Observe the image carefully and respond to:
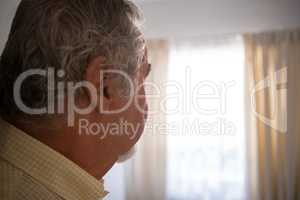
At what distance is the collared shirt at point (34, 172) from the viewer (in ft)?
1.49

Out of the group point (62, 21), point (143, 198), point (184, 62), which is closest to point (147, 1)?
point (184, 62)

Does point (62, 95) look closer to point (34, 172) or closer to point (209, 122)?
point (34, 172)

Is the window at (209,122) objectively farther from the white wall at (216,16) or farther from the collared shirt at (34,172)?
the collared shirt at (34,172)

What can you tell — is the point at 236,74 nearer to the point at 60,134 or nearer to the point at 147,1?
the point at 147,1

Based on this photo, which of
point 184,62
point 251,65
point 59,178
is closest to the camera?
point 59,178

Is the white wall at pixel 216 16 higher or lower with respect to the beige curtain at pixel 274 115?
higher

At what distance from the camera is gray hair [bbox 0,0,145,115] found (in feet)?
1.62

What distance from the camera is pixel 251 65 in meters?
2.47

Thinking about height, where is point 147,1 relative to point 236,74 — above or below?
above

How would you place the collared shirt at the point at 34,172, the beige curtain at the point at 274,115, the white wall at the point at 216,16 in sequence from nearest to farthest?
the collared shirt at the point at 34,172 → the beige curtain at the point at 274,115 → the white wall at the point at 216,16

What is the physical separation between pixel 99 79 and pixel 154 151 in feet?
7.37

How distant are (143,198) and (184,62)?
130 cm

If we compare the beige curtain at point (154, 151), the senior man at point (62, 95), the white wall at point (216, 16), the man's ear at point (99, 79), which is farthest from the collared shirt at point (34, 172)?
the white wall at point (216, 16)

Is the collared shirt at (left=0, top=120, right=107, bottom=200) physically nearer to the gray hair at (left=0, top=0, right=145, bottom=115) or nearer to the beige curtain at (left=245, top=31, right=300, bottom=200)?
the gray hair at (left=0, top=0, right=145, bottom=115)
